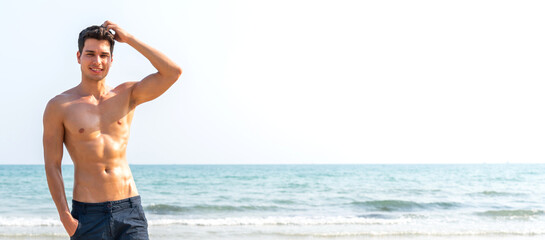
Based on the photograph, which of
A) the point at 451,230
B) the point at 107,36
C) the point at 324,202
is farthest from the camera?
the point at 324,202

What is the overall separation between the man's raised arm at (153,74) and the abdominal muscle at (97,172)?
1.01 ft

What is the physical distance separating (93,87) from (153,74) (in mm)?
315

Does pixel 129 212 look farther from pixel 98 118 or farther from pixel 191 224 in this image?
pixel 191 224

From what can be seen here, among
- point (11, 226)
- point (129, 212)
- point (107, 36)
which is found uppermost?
point (107, 36)

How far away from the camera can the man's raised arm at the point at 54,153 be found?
9.81 feet

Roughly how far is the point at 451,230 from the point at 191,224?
486 centimetres

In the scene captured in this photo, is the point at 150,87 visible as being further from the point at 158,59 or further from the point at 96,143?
the point at 96,143

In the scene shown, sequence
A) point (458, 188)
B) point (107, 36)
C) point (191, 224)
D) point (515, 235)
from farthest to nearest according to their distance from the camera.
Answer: point (458, 188) < point (191, 224) < point (515, 235) < point (107, 36)

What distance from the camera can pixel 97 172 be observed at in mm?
3066

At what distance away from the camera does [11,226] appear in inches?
440

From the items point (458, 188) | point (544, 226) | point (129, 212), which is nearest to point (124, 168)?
point (129, 212)

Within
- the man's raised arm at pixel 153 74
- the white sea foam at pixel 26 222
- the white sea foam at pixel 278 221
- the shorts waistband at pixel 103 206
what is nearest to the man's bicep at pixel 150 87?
the man's raised arm at pixel 153 74

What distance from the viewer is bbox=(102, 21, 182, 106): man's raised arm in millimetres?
3035

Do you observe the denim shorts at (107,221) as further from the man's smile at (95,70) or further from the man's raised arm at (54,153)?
the man's smile at (95,70)
